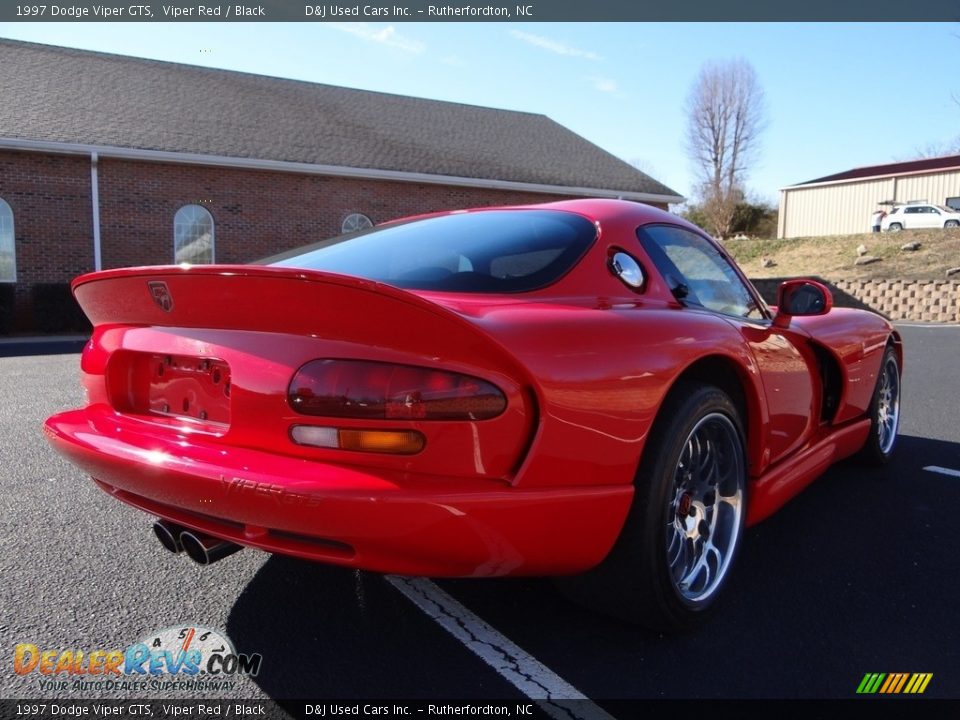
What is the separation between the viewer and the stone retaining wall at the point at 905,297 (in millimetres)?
17891

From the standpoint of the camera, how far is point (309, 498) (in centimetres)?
176

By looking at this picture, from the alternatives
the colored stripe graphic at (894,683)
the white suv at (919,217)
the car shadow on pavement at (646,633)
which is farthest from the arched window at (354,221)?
the white suv at (919,217)

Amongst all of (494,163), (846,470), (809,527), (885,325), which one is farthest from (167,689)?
(494,163)

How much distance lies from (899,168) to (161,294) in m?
45.6

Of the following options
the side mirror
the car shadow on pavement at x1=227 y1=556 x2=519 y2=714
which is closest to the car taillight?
the car shadow on pavement at x1=227 y1=556 x2=519 y2=714

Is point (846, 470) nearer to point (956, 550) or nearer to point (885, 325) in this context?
point (885, 325)

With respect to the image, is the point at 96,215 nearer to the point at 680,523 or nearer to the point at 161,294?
the point at 161,294

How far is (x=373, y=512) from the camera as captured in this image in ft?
5.72

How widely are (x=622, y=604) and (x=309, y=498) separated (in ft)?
3.35

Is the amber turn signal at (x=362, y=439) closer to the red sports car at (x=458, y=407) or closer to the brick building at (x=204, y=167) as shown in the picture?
the red sports car at (x=458, y=407)

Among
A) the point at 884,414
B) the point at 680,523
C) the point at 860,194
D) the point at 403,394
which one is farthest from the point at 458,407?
the point at 860,194

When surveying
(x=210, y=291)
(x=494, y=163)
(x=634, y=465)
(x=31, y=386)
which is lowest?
(x=31, y=386)

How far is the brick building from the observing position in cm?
1441

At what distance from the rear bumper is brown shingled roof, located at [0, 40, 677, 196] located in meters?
14.7
